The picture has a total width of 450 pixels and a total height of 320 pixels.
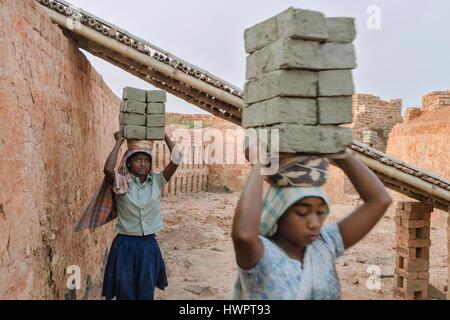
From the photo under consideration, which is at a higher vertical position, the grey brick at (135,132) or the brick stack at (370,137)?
the brick stack at (370,137)

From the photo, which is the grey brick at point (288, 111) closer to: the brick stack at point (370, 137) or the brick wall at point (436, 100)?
the brick wall at point (436, 100)

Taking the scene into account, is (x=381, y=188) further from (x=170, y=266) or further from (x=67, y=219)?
(x=170, y=266)

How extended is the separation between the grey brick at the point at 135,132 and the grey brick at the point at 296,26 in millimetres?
2837

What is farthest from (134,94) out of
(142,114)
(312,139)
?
(312,139)

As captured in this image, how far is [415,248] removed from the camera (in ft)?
24.2

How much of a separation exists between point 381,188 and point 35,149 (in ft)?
9.07

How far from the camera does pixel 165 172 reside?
4.36m

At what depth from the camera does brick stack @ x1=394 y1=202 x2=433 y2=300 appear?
730 cm

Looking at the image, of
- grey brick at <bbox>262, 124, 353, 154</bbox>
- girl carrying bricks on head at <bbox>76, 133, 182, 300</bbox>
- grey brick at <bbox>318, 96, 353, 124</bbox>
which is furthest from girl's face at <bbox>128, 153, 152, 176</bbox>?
grey brick at <bbox>318, 96, 353, 124</bbox>

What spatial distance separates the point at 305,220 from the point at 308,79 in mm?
823

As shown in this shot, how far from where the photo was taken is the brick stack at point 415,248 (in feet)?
24.0

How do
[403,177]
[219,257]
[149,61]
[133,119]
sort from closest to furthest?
1. [133,119]
2. [149,61]
3. [403,177]
4. [219,257]

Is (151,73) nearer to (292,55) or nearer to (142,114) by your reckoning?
(142,114)

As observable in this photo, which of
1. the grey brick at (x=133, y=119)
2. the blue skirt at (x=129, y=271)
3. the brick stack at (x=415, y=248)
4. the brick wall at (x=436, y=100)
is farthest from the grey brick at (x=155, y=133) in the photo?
the brick wall at (x=436, y=100)
